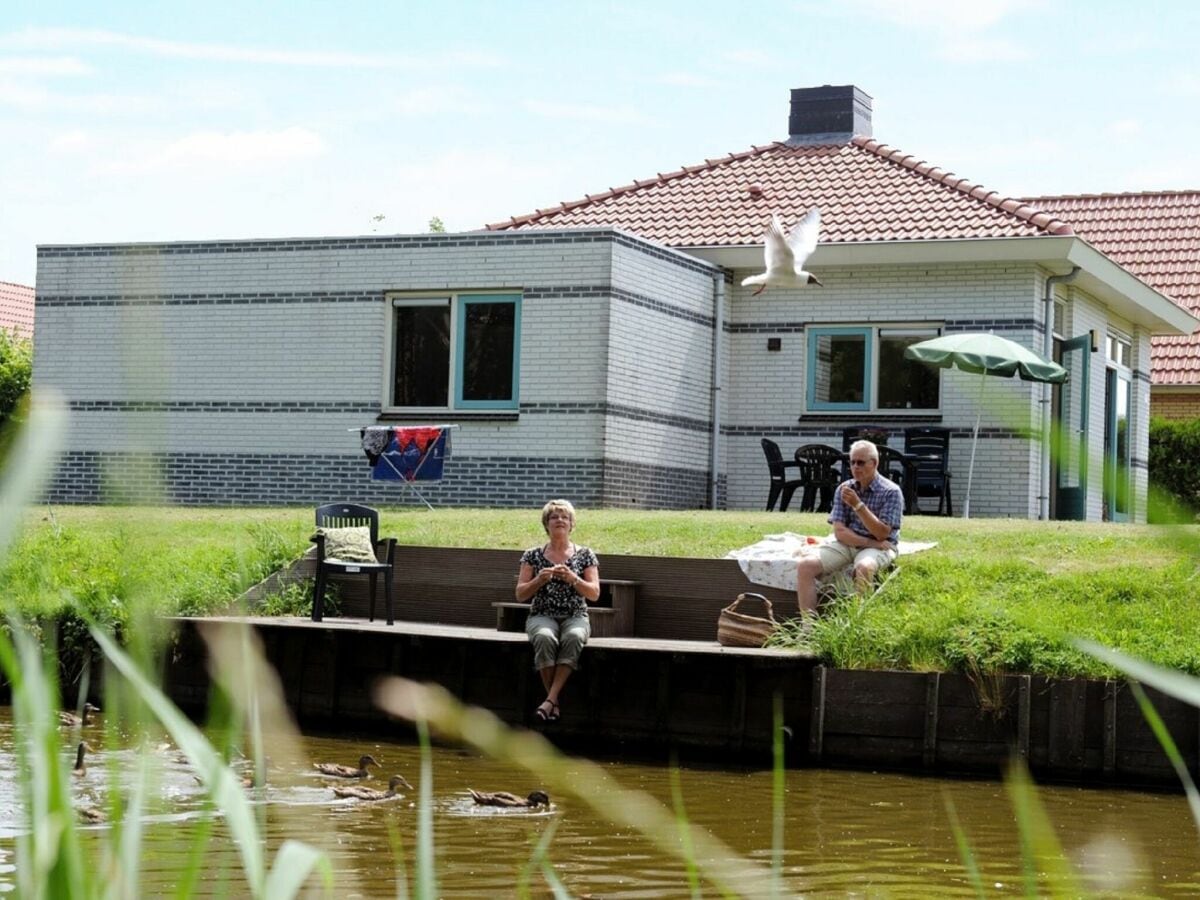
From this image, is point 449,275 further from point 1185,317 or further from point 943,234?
point 1185,317

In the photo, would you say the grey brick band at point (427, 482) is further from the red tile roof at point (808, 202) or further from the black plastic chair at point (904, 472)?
the red tile roof at point (808, 202)

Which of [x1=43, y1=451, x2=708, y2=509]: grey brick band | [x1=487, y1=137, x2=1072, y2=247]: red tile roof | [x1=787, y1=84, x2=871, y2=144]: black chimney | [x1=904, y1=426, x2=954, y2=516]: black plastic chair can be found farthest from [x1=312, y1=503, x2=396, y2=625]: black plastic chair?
[x1=787, y1=84, x2=871, y2=144]: black chimney

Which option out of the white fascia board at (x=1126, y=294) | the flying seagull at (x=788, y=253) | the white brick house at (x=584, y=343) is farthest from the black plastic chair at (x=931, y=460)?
the white fascia board at (x=1126, y=294)

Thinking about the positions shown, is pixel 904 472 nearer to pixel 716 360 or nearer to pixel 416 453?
pixel 716 360

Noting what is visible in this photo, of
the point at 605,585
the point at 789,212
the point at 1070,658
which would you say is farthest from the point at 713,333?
the point at 1070,658

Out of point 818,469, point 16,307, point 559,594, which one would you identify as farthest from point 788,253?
point 16,307

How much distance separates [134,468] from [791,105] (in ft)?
88.3

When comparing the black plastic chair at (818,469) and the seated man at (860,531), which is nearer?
the seated man at (860,531)

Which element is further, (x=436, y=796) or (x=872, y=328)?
(x=872, y=328)

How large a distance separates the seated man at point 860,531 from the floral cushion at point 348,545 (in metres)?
3.49

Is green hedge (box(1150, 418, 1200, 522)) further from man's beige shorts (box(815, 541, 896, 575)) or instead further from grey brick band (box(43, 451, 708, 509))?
man's beige shorts (box(815, 541, 896, 575))

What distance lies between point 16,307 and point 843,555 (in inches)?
1494

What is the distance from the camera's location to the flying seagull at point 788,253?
20469 mm

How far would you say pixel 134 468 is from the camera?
3.62ft
